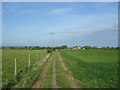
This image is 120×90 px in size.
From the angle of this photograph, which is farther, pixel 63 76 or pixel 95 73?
pixel 95 73

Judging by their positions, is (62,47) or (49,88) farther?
(62,47)

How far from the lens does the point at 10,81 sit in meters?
8.39

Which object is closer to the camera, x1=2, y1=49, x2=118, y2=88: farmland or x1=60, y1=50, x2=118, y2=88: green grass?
x1=2, y1=49, x2=118, y2=88: farmland

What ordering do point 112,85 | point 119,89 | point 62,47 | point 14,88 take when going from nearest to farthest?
1. point 14,88
2. point 119,89
3. point 112,85
4. point 62,47

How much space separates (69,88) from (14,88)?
2330 mm

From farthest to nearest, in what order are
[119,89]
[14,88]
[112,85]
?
[112,85] < [119,89] < [14,88]

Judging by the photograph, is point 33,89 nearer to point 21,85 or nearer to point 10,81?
point 21,85

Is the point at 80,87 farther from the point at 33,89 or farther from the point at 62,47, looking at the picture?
the point at 62,47

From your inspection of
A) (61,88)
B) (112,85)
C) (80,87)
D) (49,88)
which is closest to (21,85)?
(49,88)

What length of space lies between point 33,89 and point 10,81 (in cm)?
149

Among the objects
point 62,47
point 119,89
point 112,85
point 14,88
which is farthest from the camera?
point 62,47

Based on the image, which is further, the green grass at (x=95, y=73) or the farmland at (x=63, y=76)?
the green grass at (x=95, y=73)

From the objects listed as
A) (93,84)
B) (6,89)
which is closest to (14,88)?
(6,89)

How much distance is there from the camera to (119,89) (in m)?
7.69
